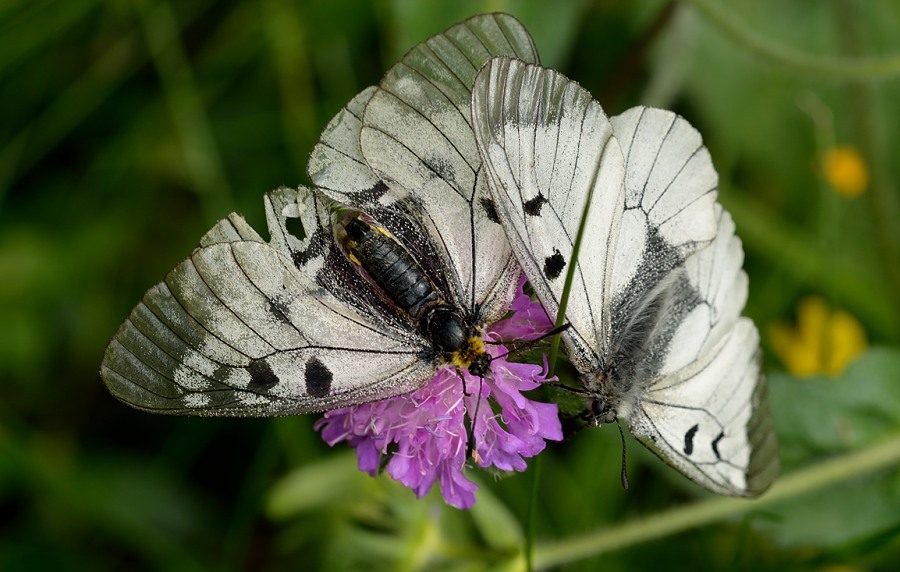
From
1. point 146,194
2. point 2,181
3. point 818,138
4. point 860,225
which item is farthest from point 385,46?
point 860,225

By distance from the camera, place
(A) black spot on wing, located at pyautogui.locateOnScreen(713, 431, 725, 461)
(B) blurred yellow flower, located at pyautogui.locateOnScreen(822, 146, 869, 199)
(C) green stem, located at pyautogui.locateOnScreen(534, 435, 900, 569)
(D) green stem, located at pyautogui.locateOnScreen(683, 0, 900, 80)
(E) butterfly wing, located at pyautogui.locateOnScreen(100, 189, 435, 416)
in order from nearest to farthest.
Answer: (E) butterfly wing, located at pyautogui.locateOnScreen(100, 189, 435, 416) → (A) black spot on wing, located at pyautogui.locateOnScreen(713, 431, 725, 461) → (C) green stem, located at pyautogui.locateOnScreen(534, 435, 900, 569) → (D) green stem, located at pyautogui.locateOnScreen(683, 0, 900, 80) → (B) blurred yellow flower, located at pyautogui.locateOnScreen(822, 146, 869, 199)

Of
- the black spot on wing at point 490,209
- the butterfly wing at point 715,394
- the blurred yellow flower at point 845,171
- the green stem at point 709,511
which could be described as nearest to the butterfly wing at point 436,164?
the black spot on wing at point 490,209

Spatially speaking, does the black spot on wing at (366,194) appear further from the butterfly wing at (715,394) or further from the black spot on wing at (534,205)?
the butterfly wing at (715,394)

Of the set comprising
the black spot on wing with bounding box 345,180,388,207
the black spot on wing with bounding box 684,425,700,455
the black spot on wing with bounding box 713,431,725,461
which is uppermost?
the black spot on wing with bounding box 345,180,388,207

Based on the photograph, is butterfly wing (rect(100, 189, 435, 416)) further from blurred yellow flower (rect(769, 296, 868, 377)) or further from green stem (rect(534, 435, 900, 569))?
blurred yellow flower (rect(769, 296, 868, 377))

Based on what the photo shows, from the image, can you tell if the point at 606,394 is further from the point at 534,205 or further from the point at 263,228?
the point at 263,228

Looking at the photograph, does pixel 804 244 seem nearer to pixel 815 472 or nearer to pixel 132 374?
pixel 815 472

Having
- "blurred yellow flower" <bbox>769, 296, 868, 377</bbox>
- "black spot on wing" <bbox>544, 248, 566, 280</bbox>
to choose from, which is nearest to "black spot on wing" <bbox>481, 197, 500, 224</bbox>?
"black spot on wing" <bbox>544, 248, 566, 280</bbox>
